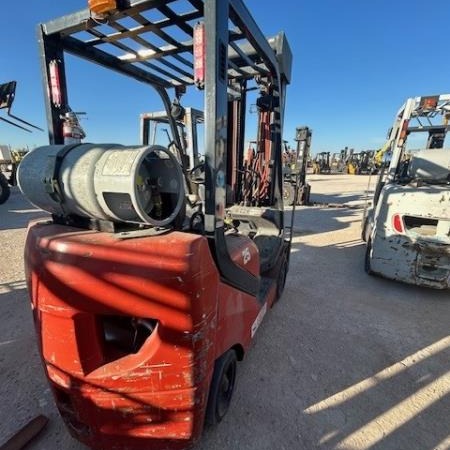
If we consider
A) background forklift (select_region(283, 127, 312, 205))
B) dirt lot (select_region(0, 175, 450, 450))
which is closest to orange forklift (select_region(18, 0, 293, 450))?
dirt lot (select_region(0, 175, 450, 450))

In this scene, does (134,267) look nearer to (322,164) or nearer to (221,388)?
(221,388)

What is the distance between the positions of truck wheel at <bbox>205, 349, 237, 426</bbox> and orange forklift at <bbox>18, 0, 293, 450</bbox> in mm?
13

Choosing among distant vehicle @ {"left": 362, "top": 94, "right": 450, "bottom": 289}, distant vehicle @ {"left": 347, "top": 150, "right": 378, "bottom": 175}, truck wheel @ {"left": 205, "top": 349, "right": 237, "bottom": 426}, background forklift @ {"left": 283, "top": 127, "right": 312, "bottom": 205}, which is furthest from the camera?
distant vehicle @ {"left": 347, "top": 150, "right": 378, "bottom": 175}

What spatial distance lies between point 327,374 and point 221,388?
109cm

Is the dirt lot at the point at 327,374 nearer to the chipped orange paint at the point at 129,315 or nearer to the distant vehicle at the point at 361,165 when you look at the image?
the chipped orange paint at the point at 129,315

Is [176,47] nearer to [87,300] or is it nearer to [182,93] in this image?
[182,93]

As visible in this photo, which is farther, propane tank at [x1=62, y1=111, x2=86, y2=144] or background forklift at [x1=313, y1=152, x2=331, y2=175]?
background forklift at [x1=313, y1=152, x2=331, y2=175]

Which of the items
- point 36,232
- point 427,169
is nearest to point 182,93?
point 36,232

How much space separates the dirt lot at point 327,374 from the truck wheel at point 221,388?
117 mm

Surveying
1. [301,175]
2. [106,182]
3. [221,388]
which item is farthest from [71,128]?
[301,175]

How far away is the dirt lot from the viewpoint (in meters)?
1.89

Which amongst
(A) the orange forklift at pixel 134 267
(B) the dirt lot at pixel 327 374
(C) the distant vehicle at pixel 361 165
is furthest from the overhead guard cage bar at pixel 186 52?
(C) the distant vehicle at pixel 361 165

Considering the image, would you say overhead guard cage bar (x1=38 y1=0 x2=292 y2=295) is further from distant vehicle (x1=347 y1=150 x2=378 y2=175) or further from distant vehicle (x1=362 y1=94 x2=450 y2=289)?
distant vehicle (x1=347 y1=150 x2=378 y2=175)

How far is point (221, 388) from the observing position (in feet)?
6.32
